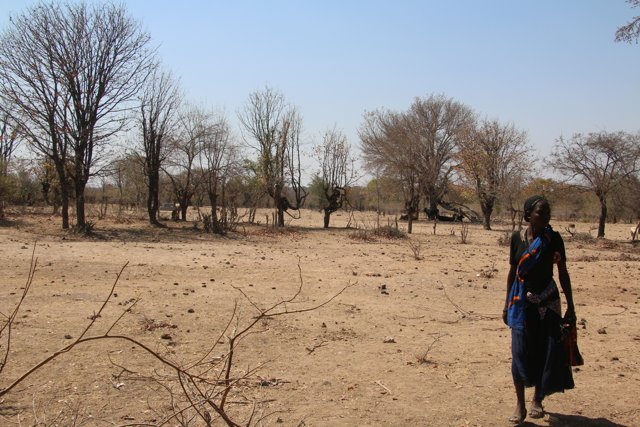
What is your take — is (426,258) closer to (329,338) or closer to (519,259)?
(329,338)

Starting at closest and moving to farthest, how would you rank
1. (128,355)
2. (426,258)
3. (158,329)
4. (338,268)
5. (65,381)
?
(65,381), (128,355), (158,329), (338,268), (426,258)

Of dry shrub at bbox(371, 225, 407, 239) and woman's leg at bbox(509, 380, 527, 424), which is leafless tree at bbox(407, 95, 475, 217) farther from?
woman's leg at bbox(509, 380, 527, 424)

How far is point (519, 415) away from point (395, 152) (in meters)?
30.0

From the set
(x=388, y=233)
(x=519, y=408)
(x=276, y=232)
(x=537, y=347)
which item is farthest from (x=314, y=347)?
(x=276, y=232)

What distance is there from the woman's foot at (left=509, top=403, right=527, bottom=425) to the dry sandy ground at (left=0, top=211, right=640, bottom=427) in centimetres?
9

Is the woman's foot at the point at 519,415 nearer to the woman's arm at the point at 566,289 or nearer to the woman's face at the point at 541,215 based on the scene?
the woman's arm at the point at 566,289

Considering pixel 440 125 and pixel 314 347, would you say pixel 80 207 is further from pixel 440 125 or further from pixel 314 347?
pixel 440 125

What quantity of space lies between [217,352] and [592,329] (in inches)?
174

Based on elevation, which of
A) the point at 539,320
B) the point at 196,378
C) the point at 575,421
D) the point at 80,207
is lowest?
the point at 575,421

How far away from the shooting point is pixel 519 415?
374cm

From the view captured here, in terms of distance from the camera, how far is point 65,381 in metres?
4.36

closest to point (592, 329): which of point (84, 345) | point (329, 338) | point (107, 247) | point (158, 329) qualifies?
point (329, 338)

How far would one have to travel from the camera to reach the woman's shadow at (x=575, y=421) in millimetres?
3748

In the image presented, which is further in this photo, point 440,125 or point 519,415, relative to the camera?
point 440,125
